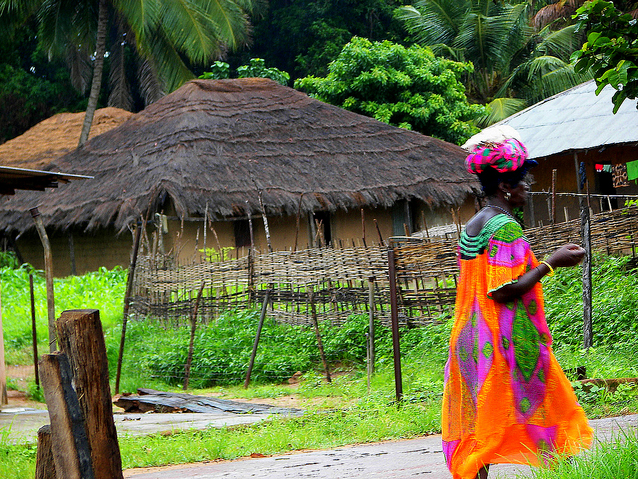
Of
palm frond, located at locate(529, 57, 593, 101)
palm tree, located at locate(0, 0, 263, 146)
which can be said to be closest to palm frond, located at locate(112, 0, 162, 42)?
palm tree, located at locate(0, 0, 263, 146)

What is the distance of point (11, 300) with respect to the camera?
45.1ft

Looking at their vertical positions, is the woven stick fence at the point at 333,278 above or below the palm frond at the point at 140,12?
below

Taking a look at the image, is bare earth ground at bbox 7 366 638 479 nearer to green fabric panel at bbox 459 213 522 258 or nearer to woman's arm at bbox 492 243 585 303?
woman's arm at bbox 492 243 585 303

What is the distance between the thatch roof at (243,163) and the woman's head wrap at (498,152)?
11.0 metres

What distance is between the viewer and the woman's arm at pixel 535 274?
2.86 meters

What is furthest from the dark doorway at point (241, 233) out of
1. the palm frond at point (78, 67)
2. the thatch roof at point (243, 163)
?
the palm frond at point (78, 67)

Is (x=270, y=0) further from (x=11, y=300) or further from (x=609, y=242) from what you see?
(x=609, y=242)

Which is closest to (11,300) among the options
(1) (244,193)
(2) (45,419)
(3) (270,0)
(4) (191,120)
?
(1) (244,193)

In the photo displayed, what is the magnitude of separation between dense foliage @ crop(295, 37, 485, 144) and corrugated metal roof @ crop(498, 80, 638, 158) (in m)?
1.70

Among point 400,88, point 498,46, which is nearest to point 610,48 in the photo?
point 400,88

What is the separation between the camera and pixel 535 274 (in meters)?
2.89

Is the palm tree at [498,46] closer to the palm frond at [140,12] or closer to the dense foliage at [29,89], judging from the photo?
the palm frond at [140,12]

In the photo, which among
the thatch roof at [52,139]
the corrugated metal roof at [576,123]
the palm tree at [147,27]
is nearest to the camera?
the corrugated metal roof at [576,123]

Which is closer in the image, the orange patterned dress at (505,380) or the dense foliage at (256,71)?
the orange patterned dress at (505,380)
